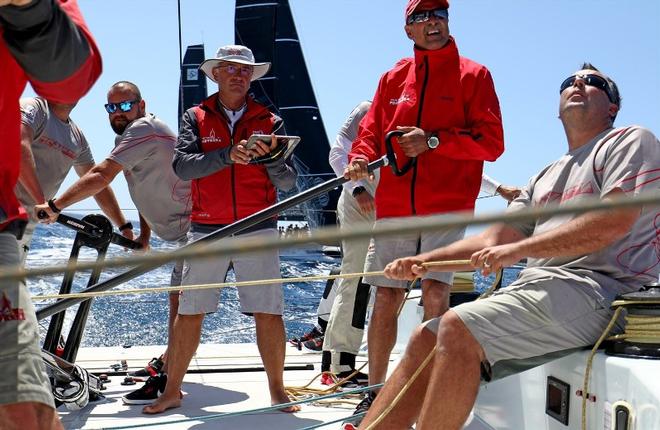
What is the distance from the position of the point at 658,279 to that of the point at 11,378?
1962mm

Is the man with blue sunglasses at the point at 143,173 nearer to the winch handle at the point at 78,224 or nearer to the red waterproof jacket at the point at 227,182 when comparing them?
the winch handle at the point at 78,224

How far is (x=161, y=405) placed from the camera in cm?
388

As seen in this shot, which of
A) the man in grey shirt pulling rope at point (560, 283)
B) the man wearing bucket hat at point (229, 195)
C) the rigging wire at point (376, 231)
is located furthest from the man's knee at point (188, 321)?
the rigging wire at point (376, 231)

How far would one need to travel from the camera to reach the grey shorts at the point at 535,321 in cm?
255

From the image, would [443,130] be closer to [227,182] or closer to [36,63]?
[227,182]

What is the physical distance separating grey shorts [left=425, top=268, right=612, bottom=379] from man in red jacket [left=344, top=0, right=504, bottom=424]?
911 millimetres

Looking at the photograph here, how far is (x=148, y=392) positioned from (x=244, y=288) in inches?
28.9

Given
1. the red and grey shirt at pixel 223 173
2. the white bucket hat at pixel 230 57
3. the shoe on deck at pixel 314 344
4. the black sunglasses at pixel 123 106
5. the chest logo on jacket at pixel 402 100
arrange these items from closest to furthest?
1. the chest logo on jacket at pixel 402 100
2. the red and grey shirt at pixel 223 173
3. the white bucket hat at pixel 230 57
4. the black sunglasses at pixel 123 106
5. the shoe on deck at pixel 314 344

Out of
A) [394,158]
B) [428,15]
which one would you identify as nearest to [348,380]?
[394,158]

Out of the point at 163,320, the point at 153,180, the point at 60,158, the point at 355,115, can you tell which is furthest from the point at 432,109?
the point at 163,320

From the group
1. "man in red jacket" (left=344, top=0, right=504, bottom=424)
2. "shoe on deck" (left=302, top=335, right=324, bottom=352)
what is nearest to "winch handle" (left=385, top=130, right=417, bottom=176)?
"man in red jacket" (left=344, top=0, right=504, bottom=424)

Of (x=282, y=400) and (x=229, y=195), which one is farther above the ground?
(x=229, y=195)

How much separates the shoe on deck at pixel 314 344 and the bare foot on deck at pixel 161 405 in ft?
5.95

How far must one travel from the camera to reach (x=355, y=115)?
15.9 feet
